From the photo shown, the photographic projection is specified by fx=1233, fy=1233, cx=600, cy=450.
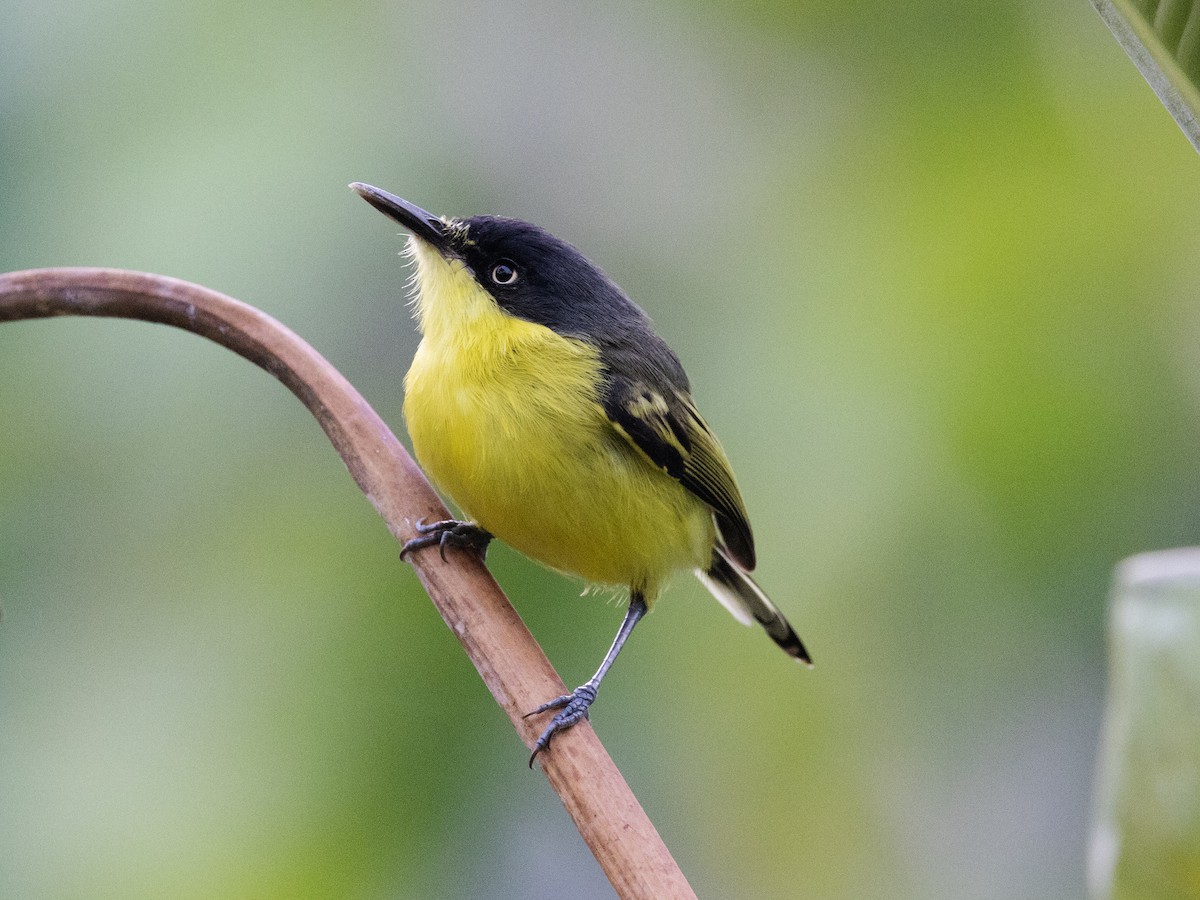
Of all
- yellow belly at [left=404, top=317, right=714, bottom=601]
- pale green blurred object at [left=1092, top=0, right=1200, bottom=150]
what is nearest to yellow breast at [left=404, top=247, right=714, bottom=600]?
yellow belly at [left=404, top=317, right=714, bottom=601]

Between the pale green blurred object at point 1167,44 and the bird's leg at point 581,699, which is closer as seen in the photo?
the pale green blurred object at point 1167,44

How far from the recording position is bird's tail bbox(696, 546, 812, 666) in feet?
7.96

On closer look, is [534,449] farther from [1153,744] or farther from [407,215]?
[1153,744]

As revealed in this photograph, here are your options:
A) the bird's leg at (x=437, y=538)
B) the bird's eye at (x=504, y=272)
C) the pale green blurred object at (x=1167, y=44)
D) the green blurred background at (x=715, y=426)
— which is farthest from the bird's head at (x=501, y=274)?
the pale green blurred object at (x=1167, y=44)

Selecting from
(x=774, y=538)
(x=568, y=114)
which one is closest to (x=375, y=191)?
(x=568, y=114)

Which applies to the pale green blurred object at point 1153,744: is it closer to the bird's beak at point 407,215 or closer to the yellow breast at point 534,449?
the yellow breast at point 534,449

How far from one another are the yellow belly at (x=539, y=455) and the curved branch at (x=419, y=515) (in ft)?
1.59

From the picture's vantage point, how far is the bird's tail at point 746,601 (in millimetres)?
2426

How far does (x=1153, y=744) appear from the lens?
0.84 m

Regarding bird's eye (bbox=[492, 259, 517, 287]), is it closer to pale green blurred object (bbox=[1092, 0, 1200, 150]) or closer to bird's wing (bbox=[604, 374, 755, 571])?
bird's wing (bbox=[604, 374, 755, 571])

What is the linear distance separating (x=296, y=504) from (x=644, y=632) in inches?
30.7

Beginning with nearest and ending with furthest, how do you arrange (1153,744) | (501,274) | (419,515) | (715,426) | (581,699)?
(1153,744) < (419,515) < (581,699) < (501,274) < (715,426)

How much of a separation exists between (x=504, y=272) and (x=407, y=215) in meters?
0.23

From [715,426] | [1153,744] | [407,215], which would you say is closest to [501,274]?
[407,215]
